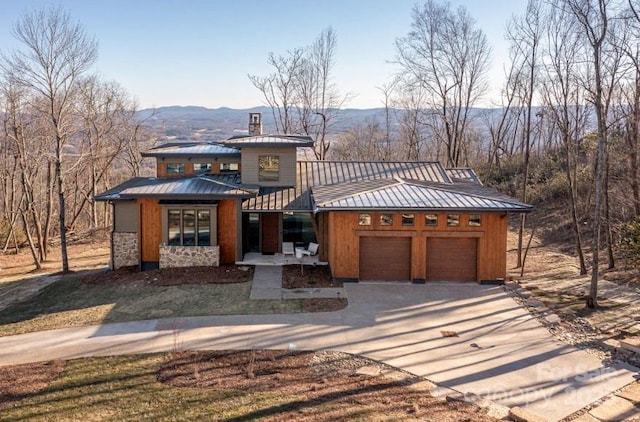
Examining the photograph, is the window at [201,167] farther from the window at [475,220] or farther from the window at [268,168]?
the window at [475,220]

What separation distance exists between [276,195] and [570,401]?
41.6 feet

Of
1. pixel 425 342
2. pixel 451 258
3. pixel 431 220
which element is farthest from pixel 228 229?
pixel 425 342

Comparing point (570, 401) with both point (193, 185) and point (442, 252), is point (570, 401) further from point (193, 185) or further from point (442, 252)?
point (193, 185)

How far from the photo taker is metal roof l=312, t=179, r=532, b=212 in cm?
1423

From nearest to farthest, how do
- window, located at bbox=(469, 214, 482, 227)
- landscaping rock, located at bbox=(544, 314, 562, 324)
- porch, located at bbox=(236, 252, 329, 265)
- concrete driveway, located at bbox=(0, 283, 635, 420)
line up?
concrete driveway, located at bbox=(0, 283, 635, 420) < landscaping rock, located at bbox=(544, 314, 562, 324) < window, located at bbox=(469, 214, 482, 227) < porch, located at bbox=(236, 252, 329, 265)

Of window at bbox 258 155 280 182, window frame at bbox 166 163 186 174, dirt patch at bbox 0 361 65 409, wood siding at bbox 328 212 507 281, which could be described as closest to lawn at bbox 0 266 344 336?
wood siding at bbox 328 212 507 281

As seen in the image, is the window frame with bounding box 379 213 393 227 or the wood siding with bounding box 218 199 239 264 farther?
the wood siding with bounding box 218 199 239 264

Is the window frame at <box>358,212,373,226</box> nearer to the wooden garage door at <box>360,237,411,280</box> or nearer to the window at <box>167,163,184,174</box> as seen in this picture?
the wooden garage door at <box>360,237,411,280</box>

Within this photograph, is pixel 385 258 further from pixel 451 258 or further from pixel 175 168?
pixel 175 168

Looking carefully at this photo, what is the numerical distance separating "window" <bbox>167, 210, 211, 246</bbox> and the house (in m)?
0.04

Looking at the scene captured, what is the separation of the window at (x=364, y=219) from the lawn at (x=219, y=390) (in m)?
6.02

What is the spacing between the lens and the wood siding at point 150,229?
17.0 m

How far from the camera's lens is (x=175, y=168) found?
19.9m

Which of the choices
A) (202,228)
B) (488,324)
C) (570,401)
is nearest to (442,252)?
(488,324)
